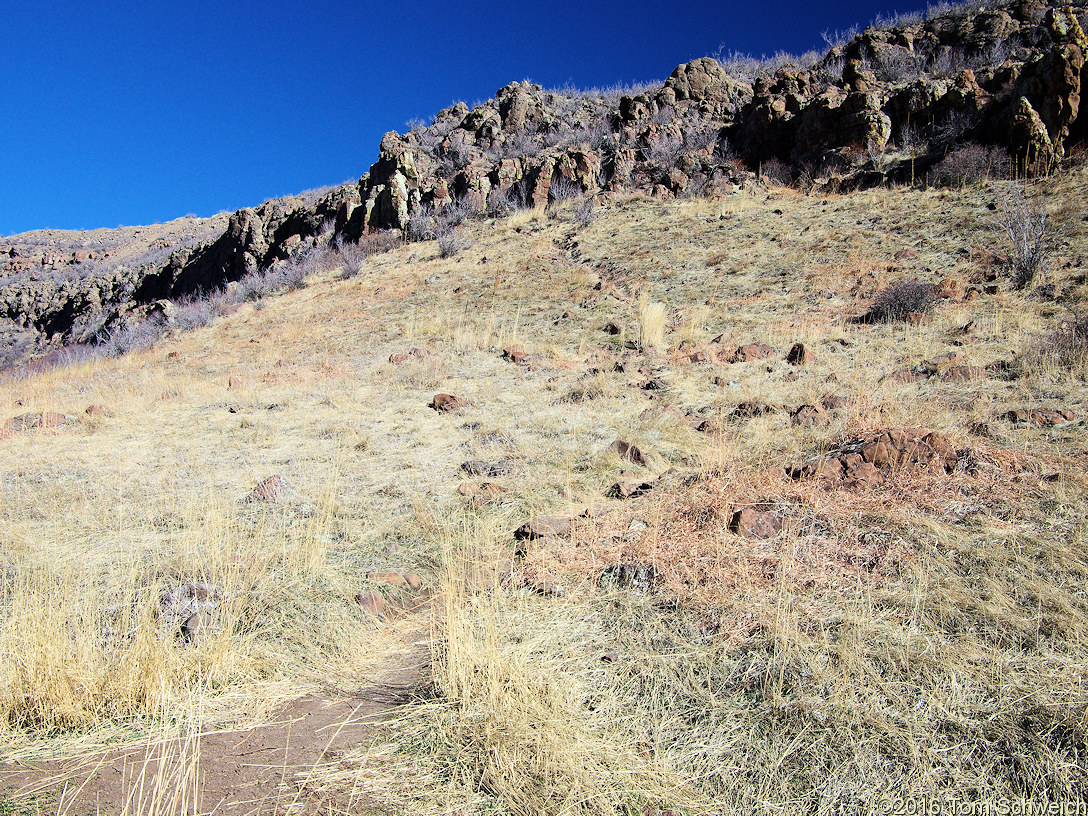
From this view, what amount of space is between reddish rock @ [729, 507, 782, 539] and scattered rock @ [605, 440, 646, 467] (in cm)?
174

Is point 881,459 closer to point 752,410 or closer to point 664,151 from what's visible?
point 752,410

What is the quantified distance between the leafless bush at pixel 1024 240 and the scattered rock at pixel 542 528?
8.73m

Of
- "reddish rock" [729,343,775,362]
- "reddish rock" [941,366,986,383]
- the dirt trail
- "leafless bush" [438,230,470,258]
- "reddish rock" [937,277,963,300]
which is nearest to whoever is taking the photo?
the dirt trail

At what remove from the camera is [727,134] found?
1923cm

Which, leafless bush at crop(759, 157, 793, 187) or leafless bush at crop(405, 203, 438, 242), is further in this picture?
leafless bush at crop(405, 203, 438, 242)

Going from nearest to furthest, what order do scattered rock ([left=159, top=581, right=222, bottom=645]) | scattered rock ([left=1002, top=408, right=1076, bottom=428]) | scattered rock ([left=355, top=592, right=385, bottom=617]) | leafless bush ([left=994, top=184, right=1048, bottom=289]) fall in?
scattered rock ([left=159, top=581, right=222, bottom=645])
scattered rock ([left=355, top=592, right=385, bottom=617])
scattered rock ([left=1002, top=408, right=1076, bottom=428])
leafless bush ([left=994, top=184, right=1048, bottom=289])

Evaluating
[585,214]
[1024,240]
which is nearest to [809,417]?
[1024,240]

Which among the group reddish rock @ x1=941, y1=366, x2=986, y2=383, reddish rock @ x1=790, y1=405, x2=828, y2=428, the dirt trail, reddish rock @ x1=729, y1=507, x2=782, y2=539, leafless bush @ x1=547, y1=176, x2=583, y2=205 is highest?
leafless bush @ x1=547, y1=176, x2=583, y2=205

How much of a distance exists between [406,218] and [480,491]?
1693 cm

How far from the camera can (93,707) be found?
2.34 meters

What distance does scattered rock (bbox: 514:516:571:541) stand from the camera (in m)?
3.90

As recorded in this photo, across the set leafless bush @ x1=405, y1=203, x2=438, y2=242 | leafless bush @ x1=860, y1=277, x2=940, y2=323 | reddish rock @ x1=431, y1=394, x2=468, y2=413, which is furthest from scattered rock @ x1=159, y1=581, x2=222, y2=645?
leafless bush @ x1=405, y1=203, x2=438, y2=242

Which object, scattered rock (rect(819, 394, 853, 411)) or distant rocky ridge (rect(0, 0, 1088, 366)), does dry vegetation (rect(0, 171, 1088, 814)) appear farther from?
distant rocky ridge (rect(0, 0, 1088, 366))

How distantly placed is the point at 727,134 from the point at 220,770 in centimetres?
2136
